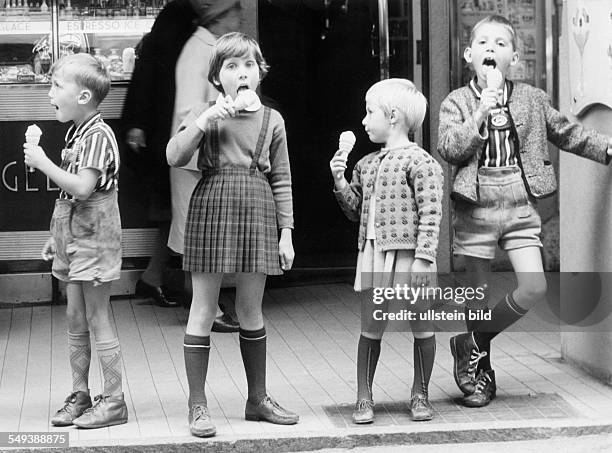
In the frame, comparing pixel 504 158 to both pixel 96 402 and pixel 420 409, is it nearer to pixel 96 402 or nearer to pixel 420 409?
pixel 420 409

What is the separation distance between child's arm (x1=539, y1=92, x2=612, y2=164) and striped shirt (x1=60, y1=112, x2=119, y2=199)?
2.06 metres

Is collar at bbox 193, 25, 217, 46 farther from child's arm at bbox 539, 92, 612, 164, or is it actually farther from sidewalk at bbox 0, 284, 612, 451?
child's arm at bbox 539, 92, 612, 164

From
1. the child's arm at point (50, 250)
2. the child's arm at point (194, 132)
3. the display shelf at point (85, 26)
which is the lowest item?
the child's arm at point (50, 250)

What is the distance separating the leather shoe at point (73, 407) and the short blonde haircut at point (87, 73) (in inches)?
52.9

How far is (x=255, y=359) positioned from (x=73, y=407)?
86 cm

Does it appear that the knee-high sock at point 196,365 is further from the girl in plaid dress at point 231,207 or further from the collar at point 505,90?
the collar at point 505,90

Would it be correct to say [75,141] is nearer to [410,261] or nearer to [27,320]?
[410,261]

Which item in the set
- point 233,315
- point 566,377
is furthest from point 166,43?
point 566,377

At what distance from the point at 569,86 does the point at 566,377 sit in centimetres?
157

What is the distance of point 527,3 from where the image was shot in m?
9.63

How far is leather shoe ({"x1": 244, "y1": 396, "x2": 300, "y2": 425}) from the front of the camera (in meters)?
5.75

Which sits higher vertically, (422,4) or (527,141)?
(422,4)

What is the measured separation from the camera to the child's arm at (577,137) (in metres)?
6.08

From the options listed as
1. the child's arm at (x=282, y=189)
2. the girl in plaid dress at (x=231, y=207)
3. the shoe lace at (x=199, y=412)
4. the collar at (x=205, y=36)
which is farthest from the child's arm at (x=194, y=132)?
the collar at (x=205, y=36)
